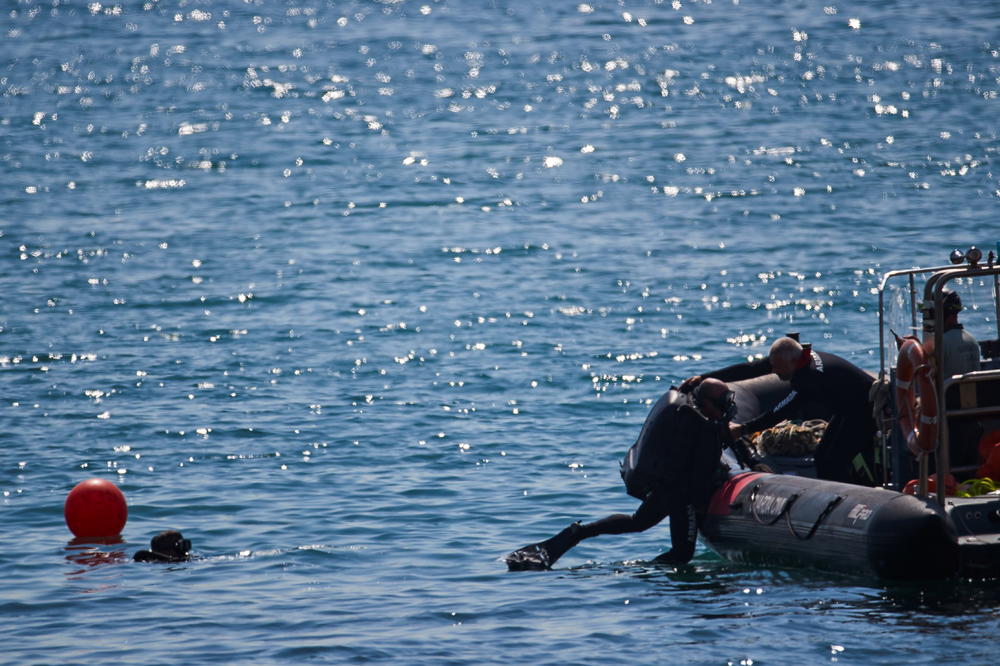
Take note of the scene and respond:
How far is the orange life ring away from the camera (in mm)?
10391

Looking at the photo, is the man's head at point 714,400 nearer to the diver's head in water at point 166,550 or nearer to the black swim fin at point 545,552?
the black swim fin at point 545,552

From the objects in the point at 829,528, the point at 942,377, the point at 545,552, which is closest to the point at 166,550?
the point at 545,552

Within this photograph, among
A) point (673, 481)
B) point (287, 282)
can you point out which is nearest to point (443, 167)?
point (287, 282)

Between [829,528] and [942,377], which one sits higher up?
[942,377]

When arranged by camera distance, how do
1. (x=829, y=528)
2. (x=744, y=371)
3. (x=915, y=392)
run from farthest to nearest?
1. (x=744, y=371)
2. (x=829, y=528)
3. (x=915, y=392)

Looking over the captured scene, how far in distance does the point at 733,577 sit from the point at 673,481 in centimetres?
91

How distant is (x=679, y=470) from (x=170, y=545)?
15.1 feet

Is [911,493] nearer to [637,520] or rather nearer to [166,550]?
[637,520]

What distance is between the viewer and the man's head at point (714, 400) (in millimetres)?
11680

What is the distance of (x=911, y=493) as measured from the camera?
436 inches

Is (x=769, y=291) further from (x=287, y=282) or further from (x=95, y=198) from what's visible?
(x=95, y=198)

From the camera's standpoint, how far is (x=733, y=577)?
12008mm

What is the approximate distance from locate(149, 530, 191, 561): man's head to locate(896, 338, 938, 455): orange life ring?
21.0ft

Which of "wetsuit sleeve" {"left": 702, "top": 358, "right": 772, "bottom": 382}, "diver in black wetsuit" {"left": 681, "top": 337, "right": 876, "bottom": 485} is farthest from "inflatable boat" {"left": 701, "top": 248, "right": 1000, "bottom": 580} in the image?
"wetsuit sleeve" {"left": 702, "top": 358, "right": 772, "bottom": 382}
